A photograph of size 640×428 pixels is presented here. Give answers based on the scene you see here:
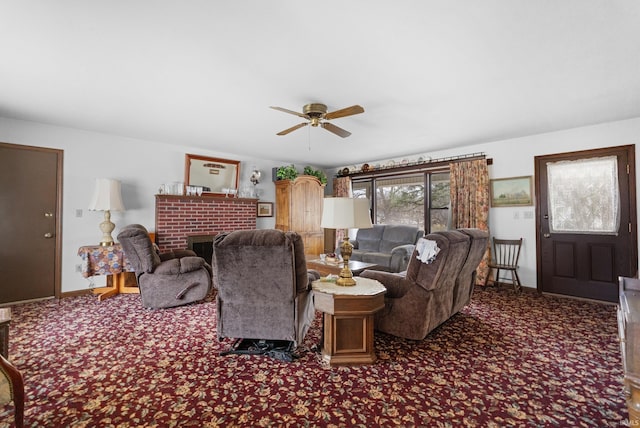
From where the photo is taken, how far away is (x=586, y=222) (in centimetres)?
418

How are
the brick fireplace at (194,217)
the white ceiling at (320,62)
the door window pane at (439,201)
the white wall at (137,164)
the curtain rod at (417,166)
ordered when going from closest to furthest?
the white ceiling at (320,62)
the white wall at (137,164)
the brick fireplace at (194,217)
the curtain rod at (417,166)
the door window pane at (439,201)

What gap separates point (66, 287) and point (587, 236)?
24.5 feet

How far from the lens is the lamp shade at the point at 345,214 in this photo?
2340mm

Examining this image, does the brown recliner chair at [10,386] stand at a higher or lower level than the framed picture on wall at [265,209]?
lower

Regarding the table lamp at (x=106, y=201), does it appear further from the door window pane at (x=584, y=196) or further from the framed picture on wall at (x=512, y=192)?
the door window pane at (x=584, y=196)

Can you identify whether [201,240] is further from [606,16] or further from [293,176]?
[606,16]

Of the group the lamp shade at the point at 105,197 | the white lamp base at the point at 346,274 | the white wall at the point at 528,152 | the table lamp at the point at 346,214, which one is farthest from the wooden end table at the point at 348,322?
the white wall at the point at 528,152

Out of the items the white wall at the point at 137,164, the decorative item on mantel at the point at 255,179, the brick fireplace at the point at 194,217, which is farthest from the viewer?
the decorative item on mantel at the point at 255,179

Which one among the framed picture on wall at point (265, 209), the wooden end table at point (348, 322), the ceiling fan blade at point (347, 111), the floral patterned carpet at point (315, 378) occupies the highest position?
the ceiling fan blade at point (347, 111)

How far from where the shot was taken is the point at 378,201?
6.79 m

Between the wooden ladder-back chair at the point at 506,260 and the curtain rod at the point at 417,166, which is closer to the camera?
the wooden ladder-back chair at the point at 506,260

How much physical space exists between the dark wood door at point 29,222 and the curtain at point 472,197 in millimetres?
6226

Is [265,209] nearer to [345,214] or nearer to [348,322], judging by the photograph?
[345,214]

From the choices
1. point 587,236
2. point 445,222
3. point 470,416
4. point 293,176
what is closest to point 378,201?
point 445,222
